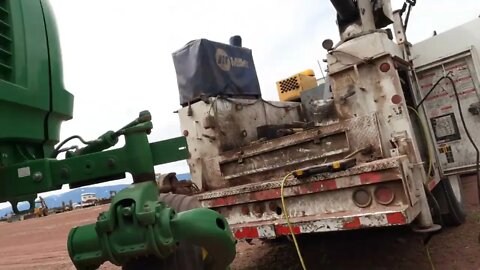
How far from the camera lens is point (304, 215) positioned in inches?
142

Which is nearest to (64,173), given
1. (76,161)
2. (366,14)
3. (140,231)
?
(76,161)

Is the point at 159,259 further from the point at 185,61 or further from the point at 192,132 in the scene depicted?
the point at 185,61

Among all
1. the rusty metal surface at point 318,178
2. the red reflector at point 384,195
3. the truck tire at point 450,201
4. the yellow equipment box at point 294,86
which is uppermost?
the yellow equipment box at point 294,86

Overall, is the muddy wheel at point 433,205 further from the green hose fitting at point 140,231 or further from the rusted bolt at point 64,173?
the rusted bolt at point 64,173

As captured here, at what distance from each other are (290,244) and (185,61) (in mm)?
2895

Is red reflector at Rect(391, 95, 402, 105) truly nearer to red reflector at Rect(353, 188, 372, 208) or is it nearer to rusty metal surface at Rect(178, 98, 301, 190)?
red reflector at Rect(353, 188, 372, 208)

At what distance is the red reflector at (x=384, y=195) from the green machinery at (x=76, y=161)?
1875 millimetres

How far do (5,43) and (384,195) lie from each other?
2.79 meters

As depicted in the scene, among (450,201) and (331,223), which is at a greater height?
(331,223)

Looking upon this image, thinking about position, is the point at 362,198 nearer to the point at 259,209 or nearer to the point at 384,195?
the point at 384,195

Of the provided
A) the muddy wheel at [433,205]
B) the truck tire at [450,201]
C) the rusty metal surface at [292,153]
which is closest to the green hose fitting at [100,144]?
the rusty metal surface at [292,153]

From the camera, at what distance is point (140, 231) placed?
4.86 feet

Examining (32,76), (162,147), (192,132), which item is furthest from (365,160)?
(32,76)

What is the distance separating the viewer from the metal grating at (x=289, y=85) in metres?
6.71
